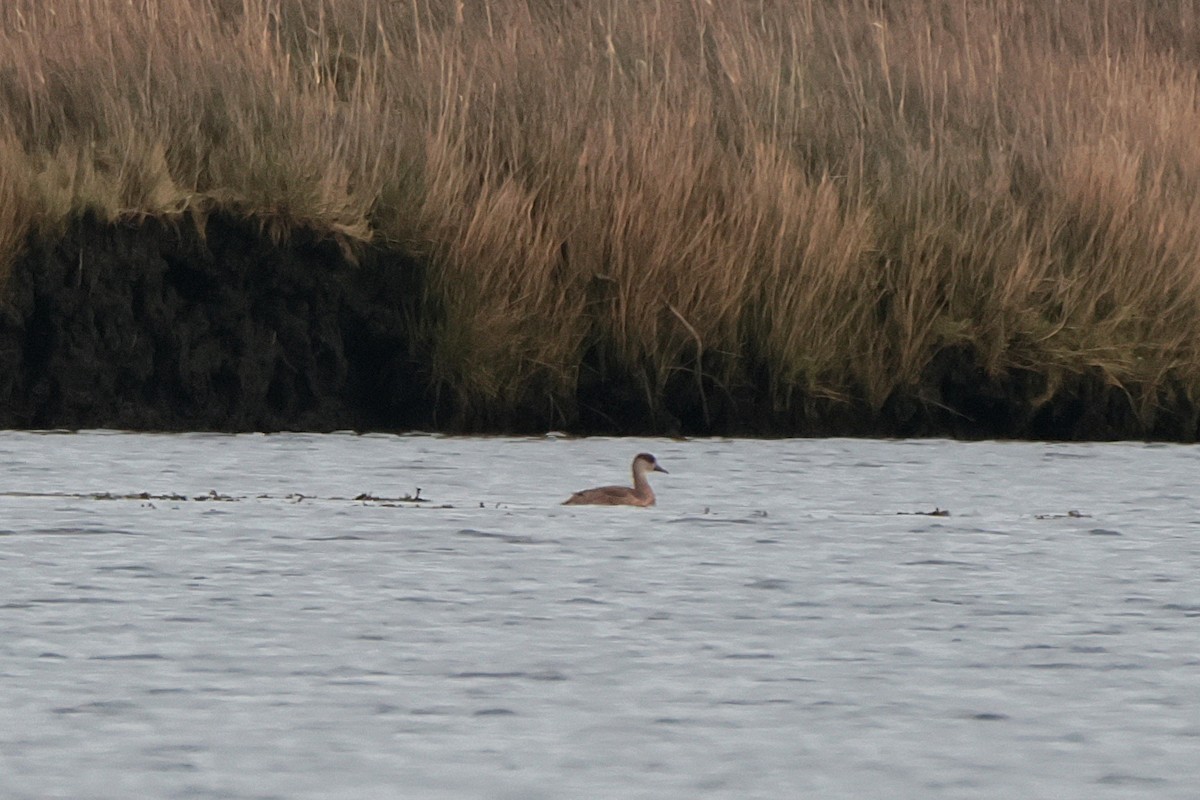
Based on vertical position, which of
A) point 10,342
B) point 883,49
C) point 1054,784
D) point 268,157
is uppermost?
point 883,49

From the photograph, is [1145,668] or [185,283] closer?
[1145,668]

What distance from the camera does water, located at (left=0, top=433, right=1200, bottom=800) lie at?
4.43 m

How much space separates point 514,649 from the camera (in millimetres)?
5609

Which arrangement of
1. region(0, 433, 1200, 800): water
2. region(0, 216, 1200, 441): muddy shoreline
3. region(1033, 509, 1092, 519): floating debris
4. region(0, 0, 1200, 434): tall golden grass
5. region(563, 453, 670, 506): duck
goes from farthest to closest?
region(0, 0, 1200, 434): tall golden grass → region(0, 216, 1200, 441): muddy shoreline → region(1033, 509, 1092, 519): floating debris → region(563, 453, 670, 506): duck → region(0, 433, 1200, 800): water

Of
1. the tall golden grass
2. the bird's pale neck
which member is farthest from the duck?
the tall golden grass

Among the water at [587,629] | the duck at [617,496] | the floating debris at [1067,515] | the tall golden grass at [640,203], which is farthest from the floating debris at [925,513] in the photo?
the tall golden grass at [640,203]

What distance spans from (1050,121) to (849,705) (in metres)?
7.68

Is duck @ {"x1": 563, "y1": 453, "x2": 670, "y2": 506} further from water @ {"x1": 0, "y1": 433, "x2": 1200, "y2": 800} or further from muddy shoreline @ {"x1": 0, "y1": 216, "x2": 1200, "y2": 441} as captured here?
muddy shoreline @ {"x1": 0, "y1": 216, "x2": 1200, "y2": 441}

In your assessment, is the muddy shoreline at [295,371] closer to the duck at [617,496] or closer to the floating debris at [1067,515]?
the duck at [617,496]

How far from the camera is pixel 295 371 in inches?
423

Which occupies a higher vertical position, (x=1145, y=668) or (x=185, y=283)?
(x=185, y=283)

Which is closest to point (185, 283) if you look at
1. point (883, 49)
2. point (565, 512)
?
point (565, 512)

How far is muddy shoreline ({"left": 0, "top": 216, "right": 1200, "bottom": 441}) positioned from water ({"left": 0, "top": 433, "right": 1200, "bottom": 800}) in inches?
34.8

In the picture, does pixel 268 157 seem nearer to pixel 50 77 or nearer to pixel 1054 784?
pixel 50 77
